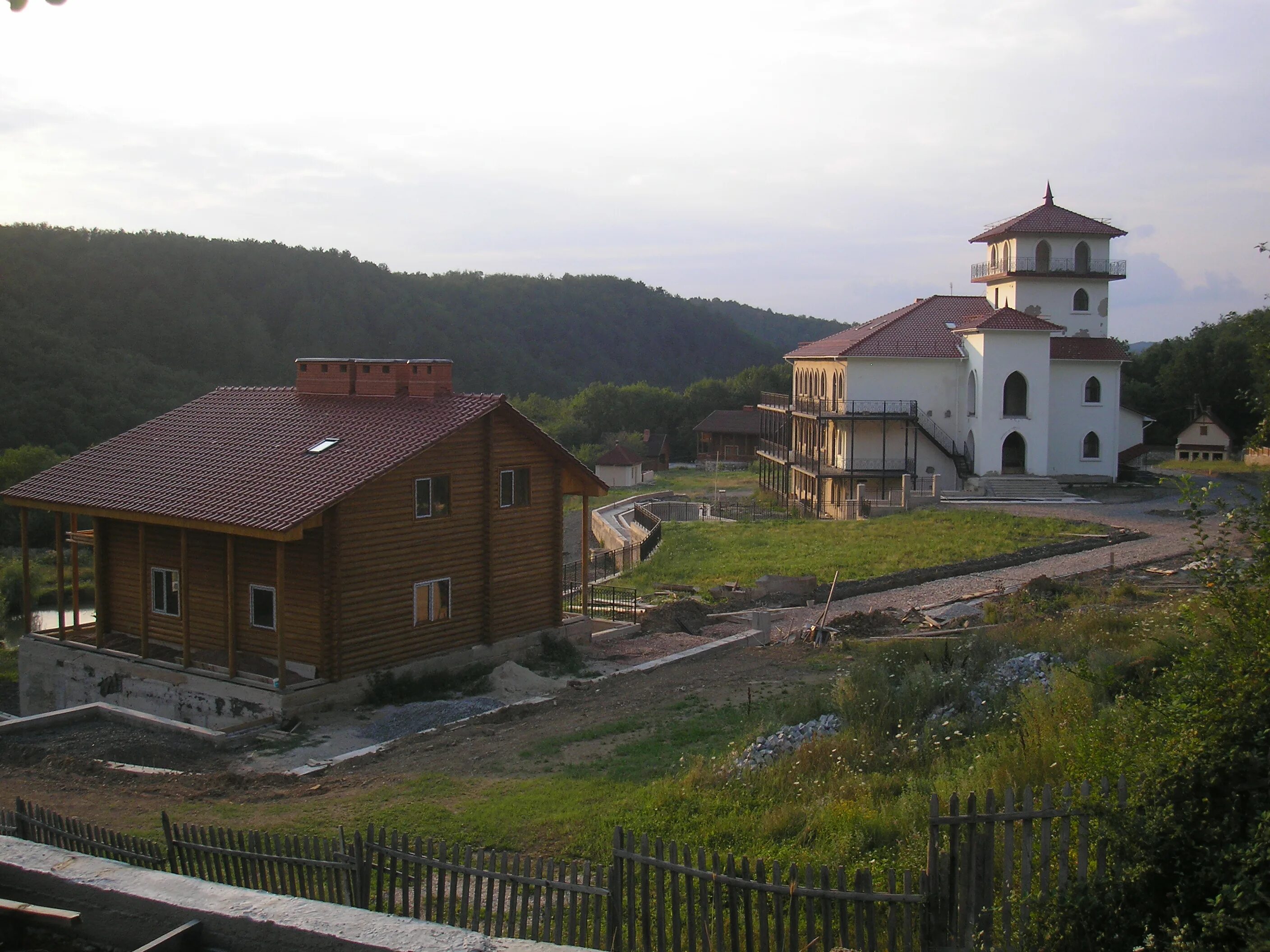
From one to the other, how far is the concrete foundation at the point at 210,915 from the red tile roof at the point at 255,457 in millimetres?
12733

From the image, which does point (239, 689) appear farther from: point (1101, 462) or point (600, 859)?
point (1101, 462)

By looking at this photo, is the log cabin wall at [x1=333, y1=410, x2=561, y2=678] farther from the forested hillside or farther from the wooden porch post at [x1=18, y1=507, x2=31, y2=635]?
the forested hillside

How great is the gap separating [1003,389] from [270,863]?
136 feet

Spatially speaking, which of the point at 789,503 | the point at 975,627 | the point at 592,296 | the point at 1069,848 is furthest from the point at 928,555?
the point at 592,296

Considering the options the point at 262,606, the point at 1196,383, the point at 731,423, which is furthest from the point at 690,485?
the point at 262,606

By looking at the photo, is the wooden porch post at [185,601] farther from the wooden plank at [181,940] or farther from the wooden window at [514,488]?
the wooden plank at [181,940]

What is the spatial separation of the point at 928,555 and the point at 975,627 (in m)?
10.6

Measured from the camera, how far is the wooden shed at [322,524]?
18438mm

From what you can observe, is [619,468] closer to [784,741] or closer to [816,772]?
[784,741]

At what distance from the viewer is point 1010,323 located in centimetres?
4388

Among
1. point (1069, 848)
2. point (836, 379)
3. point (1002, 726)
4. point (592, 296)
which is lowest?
point (1002, 726)

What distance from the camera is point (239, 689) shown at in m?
18.1

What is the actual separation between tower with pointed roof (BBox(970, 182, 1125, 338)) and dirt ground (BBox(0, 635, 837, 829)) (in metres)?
34.7

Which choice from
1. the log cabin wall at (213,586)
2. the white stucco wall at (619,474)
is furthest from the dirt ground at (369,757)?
the white stucco wall at (619,474)
